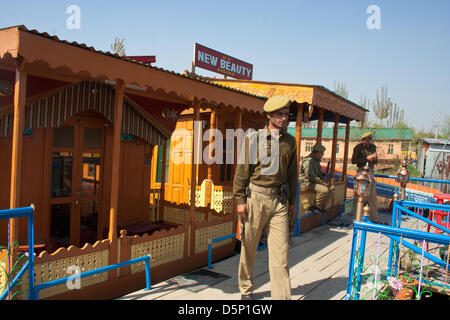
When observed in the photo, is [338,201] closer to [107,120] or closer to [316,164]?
[316,164]

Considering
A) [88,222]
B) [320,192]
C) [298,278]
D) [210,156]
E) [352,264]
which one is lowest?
[298,278]

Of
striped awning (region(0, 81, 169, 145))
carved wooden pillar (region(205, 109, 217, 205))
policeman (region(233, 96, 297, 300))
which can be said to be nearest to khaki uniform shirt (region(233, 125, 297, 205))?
policeman (region(233, 96, 297, 300))

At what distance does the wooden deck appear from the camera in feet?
13.2

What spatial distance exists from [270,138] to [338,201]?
283 inches

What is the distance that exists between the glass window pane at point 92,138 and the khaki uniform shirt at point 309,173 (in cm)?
473

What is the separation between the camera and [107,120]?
5809 mm

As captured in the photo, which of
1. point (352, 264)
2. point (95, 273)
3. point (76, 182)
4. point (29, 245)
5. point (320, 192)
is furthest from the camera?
point (320, 192)

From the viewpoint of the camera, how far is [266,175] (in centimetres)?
366

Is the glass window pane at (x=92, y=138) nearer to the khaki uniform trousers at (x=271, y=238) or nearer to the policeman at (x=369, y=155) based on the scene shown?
the khaki uniform trousers at (x=271, y=238)

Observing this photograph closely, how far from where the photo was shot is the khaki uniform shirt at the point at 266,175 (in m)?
3.67

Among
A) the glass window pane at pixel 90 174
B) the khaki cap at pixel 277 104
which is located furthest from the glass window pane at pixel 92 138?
the khaki cap at pixel 277 104

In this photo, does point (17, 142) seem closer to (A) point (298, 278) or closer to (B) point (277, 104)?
(B) point (277, 104)

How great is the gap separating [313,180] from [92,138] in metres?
5.12

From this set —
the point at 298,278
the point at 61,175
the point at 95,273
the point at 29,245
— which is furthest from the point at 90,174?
the point at 298,278
